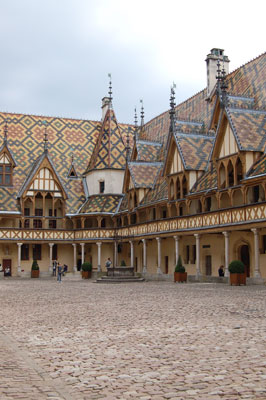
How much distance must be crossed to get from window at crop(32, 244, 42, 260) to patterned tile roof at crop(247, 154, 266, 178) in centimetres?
2589

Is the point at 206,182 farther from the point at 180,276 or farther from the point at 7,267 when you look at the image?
the point at 7,267

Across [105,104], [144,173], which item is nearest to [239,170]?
[144,173]

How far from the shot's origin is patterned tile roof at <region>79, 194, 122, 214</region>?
48213 millimetres

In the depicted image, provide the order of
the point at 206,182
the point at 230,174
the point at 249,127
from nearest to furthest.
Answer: the point at 249,127, the point at 230,174, the point at 206,182

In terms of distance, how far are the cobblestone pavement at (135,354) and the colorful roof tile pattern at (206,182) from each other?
19521 mm

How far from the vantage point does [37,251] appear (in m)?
49.0

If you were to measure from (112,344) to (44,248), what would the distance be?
41137mm

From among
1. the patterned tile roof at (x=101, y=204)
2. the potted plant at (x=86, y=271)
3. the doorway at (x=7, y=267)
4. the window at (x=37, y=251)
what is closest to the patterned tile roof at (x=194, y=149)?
the potted plant at (x=86, y=271)

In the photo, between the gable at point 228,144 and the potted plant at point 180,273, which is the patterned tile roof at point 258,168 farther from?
the potted plant at point 180,273

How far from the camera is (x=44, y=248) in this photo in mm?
49156

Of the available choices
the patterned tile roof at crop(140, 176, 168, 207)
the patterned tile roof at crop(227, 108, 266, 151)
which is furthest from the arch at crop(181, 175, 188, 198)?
the patterned tile roof at crop(227, 108, 266, 151)

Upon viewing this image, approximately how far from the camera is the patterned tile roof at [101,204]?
158 feet

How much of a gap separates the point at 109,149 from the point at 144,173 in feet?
28.1

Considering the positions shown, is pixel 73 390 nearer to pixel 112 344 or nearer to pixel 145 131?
pixel 112 344
